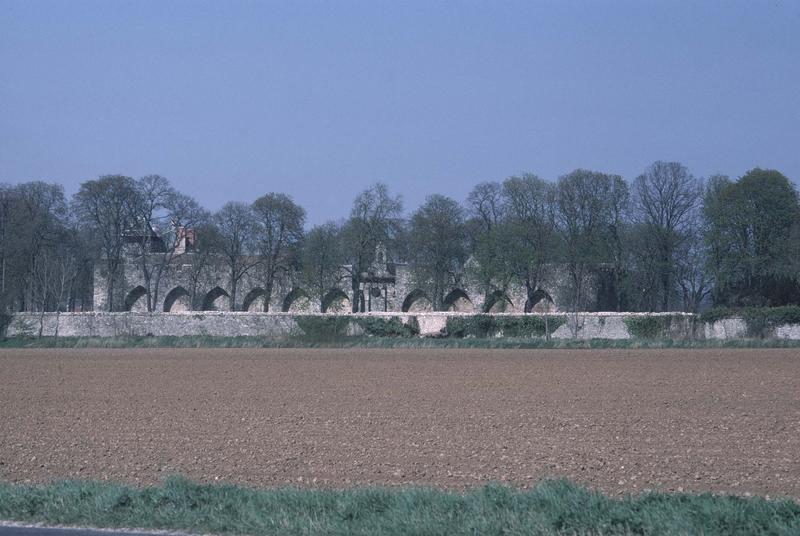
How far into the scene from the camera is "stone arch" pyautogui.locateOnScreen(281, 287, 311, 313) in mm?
65500

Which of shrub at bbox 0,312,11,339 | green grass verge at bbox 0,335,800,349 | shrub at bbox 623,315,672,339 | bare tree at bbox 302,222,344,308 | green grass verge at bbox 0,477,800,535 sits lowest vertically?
green grass verge at bbox 0,477,800,535

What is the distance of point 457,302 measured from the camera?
66.6m

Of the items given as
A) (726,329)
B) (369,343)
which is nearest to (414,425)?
(369,343)

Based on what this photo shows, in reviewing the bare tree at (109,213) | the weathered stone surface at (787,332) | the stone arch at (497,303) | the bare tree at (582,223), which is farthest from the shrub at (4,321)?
the weathered stone surface at (787,332)

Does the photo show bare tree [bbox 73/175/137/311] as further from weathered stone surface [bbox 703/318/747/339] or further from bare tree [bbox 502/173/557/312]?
weathered stone surface [bbox 703/318/747/339]

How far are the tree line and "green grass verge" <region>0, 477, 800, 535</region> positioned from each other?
5034cm

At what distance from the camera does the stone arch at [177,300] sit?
225 ft

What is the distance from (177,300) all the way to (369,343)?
2510cm

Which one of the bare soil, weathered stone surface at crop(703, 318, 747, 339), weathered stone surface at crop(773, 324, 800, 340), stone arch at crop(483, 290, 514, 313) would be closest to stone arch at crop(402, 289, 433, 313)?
stone arch at crop(483, 290, 514, 313)

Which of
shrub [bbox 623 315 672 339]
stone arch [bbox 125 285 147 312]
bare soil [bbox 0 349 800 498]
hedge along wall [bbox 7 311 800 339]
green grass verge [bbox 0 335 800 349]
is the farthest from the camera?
stone arch [bbox 125 285 147 312]

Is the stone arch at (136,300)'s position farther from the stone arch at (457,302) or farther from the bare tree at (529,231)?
the bare tree at (529,231)

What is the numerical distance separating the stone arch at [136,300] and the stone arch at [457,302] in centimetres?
2325

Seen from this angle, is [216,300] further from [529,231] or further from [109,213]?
[529,231]

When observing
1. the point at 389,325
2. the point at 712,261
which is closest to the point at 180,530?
the point at 389,325
